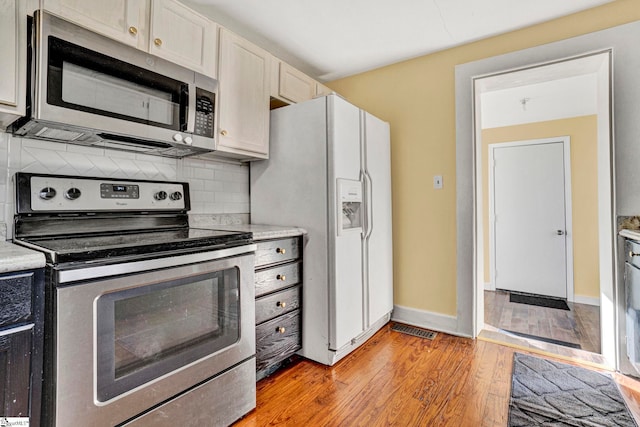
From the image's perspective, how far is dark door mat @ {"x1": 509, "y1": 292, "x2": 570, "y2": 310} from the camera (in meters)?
3.50

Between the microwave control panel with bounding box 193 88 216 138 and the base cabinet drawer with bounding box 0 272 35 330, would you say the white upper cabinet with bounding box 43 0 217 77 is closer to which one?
the microwave control panel with bounding box 193 88 216 138

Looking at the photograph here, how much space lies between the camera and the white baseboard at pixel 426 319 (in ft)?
8.57

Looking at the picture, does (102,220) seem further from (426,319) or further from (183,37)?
(426,319)

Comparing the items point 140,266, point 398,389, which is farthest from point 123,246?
point 398,389

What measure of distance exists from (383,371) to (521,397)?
76 centimetres

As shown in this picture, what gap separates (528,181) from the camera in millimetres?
3980

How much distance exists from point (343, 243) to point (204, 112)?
119 cm

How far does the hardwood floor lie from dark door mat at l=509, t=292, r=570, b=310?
8 centimetres

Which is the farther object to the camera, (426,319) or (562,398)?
(426,319)

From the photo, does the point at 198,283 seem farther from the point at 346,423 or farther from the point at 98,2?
the point at 98,2

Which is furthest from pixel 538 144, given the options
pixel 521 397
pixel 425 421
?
pixel 425 421

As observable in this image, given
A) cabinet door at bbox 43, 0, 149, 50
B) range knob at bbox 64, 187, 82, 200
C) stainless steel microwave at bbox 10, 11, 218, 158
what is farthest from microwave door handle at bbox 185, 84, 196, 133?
range knob at bbox 64, 187, 82, 200

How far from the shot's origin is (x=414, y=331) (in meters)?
2.67

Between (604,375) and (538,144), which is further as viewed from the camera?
(538,144)
